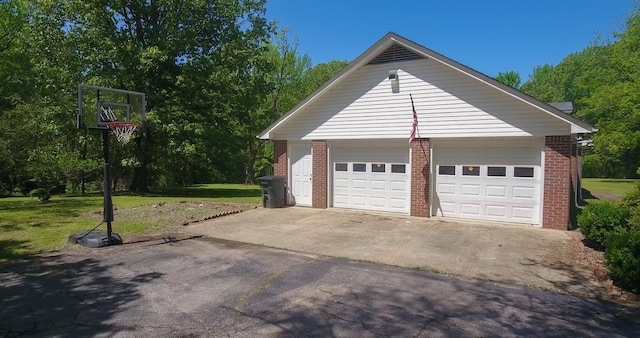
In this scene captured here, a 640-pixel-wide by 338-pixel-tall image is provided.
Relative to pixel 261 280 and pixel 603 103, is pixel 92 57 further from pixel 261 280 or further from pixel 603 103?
pixel 603 103

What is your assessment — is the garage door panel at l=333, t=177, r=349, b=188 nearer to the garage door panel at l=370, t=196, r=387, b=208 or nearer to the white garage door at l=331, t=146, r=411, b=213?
the white garage door at l=331, t=146, r=411, b=213

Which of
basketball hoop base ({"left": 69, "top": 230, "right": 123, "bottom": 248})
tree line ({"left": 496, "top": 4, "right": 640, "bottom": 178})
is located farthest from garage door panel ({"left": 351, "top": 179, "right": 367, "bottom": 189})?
tree line ({"left": 496, "top": 4, "right": 640, "bottom": 178})

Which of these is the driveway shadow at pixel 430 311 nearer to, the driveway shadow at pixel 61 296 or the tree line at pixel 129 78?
the driveway shadow at pixel 61 296

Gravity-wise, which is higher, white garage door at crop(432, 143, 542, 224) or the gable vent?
the gable vent

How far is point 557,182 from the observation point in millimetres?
9844

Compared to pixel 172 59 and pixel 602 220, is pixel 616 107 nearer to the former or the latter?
pixel 602 220

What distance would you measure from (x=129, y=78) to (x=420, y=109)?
15.5 meters

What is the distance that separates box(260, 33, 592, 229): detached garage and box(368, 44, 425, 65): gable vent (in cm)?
3

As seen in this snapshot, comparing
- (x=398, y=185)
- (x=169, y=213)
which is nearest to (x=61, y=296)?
(x=169, y=213)

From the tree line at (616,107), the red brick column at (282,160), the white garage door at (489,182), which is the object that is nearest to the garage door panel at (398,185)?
the white garage door at (489,182)

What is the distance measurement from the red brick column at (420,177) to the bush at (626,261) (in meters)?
5.88

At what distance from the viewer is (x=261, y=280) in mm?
5848

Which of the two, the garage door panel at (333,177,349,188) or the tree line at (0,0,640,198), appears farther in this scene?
the tree line at (0,0,640,198)

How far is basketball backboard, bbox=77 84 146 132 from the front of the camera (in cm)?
805
